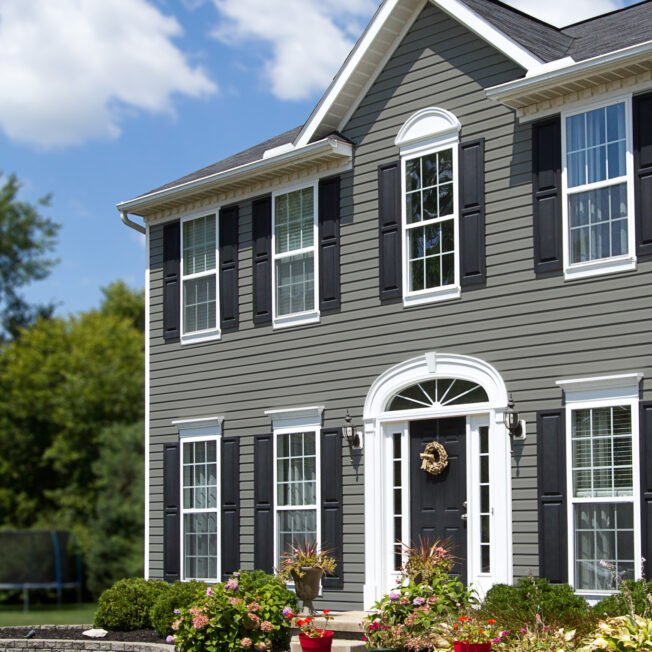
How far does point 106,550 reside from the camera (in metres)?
33.5

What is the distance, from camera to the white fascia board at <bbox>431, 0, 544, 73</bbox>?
11688 mm

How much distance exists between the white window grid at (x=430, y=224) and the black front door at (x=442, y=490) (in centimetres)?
146

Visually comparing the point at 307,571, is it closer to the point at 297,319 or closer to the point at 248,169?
the point at 297,319

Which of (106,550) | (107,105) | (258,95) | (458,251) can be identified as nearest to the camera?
(458,251)

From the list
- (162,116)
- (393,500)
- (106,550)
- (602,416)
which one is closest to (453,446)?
(393,500)

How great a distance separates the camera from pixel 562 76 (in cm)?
1098

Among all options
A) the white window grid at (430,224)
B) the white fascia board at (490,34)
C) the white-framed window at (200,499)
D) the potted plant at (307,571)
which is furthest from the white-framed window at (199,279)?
the white fascia board at (490,34)

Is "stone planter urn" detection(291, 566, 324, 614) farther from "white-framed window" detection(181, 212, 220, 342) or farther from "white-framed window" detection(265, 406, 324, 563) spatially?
"white-framed window" detection(181, 212, 220, 342)

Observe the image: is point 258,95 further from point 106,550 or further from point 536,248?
point 536,248

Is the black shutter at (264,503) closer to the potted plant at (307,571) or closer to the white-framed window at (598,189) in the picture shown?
the potted plant at (307,571)

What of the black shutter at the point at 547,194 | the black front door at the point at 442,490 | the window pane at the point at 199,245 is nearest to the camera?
the black shutter at the point at 547,194

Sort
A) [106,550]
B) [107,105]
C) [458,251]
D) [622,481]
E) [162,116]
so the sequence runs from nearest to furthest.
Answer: [622,481]
[458,251]
[106,550]
[162,116]
[107,105]

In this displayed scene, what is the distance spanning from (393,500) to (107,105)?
5144 centimetres

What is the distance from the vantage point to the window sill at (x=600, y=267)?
10.8 metres
